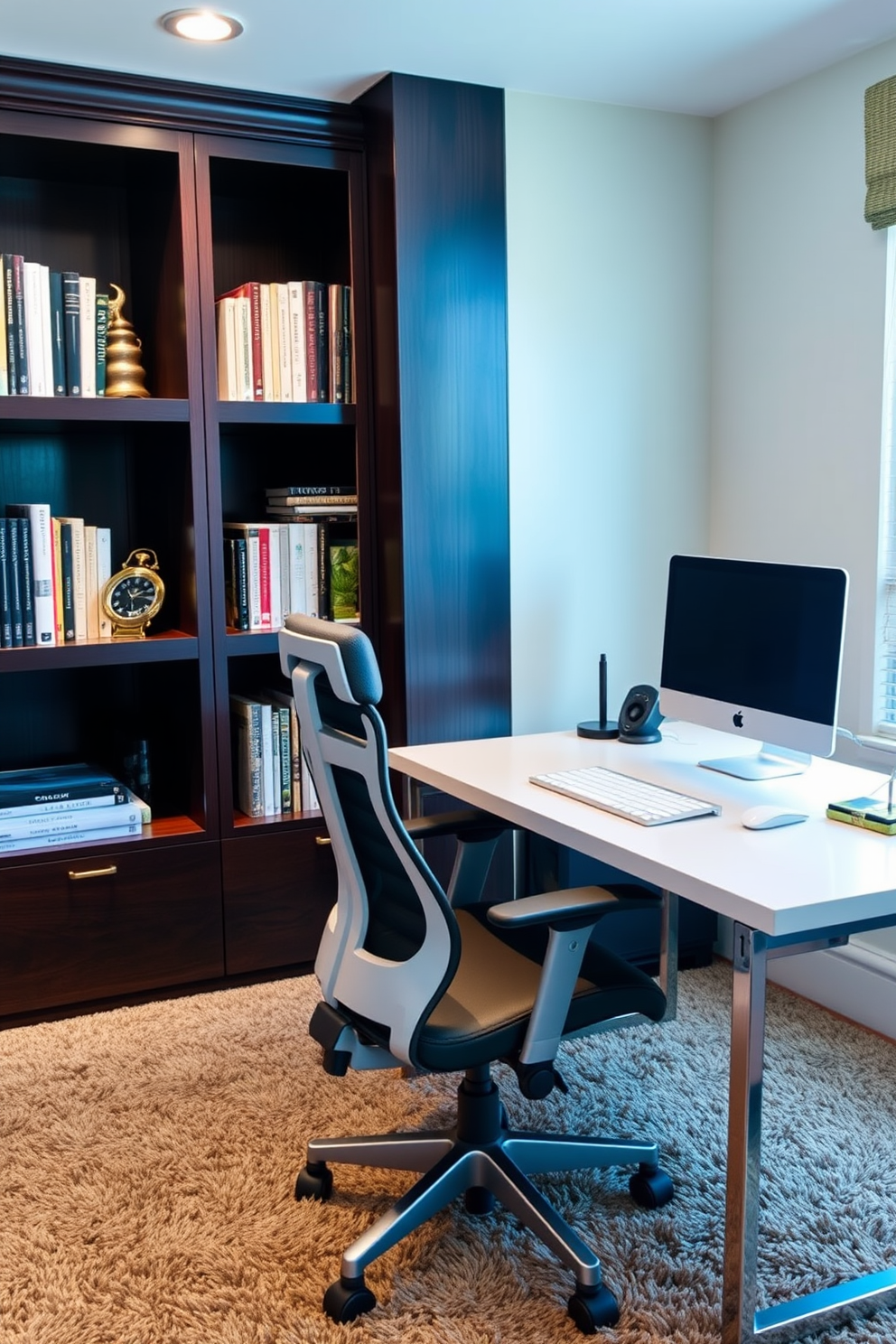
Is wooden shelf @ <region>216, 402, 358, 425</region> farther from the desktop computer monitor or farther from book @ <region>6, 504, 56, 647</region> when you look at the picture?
the desktop computer monitor

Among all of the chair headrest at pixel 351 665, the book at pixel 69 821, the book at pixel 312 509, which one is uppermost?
the book at pixel 312 509

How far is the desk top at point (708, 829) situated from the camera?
1.71 meters

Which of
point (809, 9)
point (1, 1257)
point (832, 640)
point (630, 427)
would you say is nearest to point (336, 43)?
point (809, 9)

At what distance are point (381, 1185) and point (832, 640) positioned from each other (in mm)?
1321

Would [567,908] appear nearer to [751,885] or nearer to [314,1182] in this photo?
[751,885]

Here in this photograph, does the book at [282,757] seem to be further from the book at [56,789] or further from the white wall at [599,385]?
the white wall at [599,385]

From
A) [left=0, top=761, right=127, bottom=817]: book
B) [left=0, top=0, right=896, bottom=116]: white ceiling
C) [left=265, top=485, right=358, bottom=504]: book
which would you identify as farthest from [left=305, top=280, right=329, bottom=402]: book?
[left=0, top=761, right=127, bottom=817]: book

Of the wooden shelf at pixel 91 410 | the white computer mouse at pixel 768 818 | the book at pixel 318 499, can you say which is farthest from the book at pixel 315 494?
the white computer mouse at pixel 768 818

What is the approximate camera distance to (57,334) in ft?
9.64

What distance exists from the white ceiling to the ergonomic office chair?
1422 mm

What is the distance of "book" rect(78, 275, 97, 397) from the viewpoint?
9.70ft

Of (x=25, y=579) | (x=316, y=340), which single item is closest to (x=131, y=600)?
(x=25, y=579)

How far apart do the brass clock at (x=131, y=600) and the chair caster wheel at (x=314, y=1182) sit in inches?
56.5

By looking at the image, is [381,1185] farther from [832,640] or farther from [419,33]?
[419,33]
